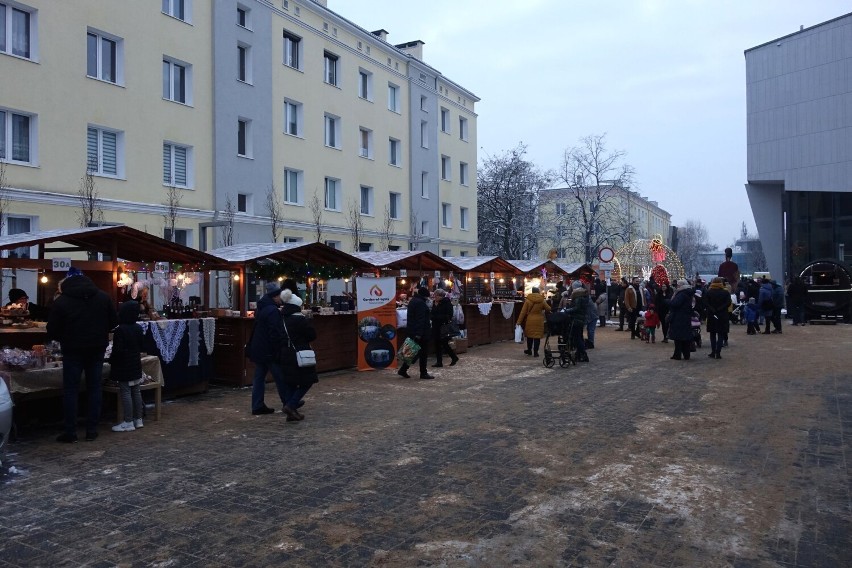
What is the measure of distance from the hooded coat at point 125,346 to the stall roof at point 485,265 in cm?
1343

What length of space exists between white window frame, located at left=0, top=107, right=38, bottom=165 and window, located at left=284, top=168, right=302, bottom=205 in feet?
36.2

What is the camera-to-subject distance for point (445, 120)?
1615 inches

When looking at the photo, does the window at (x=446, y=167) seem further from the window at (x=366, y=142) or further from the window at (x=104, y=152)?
the window at (x=104, y=152)

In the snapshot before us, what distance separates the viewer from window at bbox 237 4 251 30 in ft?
85.9

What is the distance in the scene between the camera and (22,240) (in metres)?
9.87

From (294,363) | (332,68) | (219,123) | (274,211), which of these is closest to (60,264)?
(294,363)

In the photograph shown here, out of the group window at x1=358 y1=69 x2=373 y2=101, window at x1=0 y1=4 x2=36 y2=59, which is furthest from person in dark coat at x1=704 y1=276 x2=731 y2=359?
window at x1=358 y1=69 x2=373 y2=101

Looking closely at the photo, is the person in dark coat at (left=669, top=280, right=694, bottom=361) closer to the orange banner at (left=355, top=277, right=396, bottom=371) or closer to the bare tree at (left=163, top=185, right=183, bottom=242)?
the orange banner at (left=355, top=277, right=396, bottom=371)

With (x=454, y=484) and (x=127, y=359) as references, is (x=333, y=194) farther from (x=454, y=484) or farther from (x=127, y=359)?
(x=454, y=484)

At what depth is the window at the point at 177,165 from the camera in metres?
22.8

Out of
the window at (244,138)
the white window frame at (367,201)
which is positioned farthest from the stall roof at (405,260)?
the white window frame at (367,201)

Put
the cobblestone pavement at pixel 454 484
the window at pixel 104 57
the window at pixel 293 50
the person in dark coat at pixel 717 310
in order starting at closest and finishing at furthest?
1. the cobblestone pavement at pixel 454 484
2. the person in dark coat at pixel 717 310
3. the window at pixel 104 57
4. the window at pixel 293 50

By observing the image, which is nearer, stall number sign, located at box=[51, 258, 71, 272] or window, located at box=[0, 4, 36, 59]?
stall number sign, located at box=[51, 258, 71, 272]

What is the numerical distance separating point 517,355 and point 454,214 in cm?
2511
